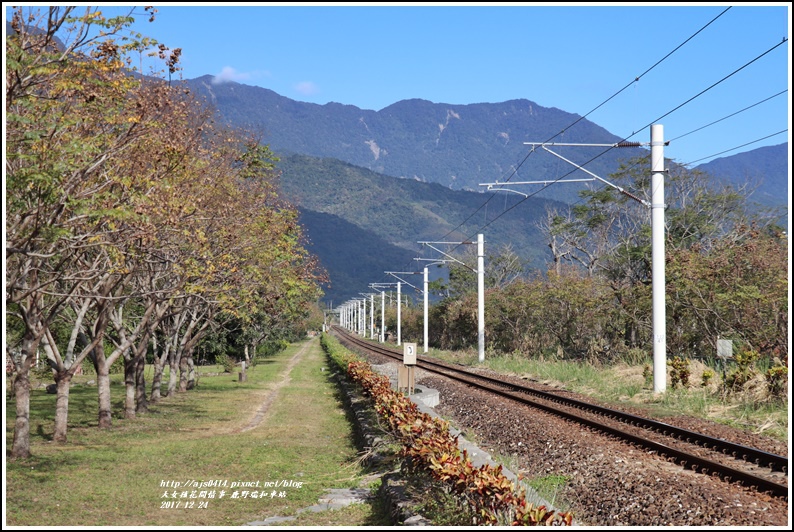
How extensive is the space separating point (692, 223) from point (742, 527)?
4765cm

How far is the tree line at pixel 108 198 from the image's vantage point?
11875 mm

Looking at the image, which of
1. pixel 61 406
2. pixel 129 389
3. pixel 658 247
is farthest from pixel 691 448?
pixel 129 389

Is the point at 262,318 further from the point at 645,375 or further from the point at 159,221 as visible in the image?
the point at 159,221

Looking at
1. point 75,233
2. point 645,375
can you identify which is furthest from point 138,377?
point 645,375

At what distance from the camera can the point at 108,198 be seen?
1401 cm

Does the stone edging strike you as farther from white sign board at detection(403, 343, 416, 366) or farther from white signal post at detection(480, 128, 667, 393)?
white signal post at detection(480, 128, 667, 393)

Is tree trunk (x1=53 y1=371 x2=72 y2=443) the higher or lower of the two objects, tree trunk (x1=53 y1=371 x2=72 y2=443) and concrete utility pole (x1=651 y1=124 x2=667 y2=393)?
the lower

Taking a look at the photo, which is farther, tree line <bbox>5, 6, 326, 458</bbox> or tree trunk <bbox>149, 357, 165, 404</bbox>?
tree trunk <bbox>149, 357, 165, 404</bbox>

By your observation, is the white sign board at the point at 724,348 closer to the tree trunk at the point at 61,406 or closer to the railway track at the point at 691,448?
the railway track at the point at 691,448

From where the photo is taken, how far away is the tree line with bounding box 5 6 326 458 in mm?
11875

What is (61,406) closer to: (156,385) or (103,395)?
(103,395)

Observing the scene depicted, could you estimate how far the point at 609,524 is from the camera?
30.7ft

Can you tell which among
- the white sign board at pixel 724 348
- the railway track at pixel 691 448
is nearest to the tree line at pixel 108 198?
the railway track at pixel 691 448

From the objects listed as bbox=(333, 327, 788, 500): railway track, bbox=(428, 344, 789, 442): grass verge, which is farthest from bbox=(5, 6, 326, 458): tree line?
bbox=(428, 344, 789, 442): grass verge
